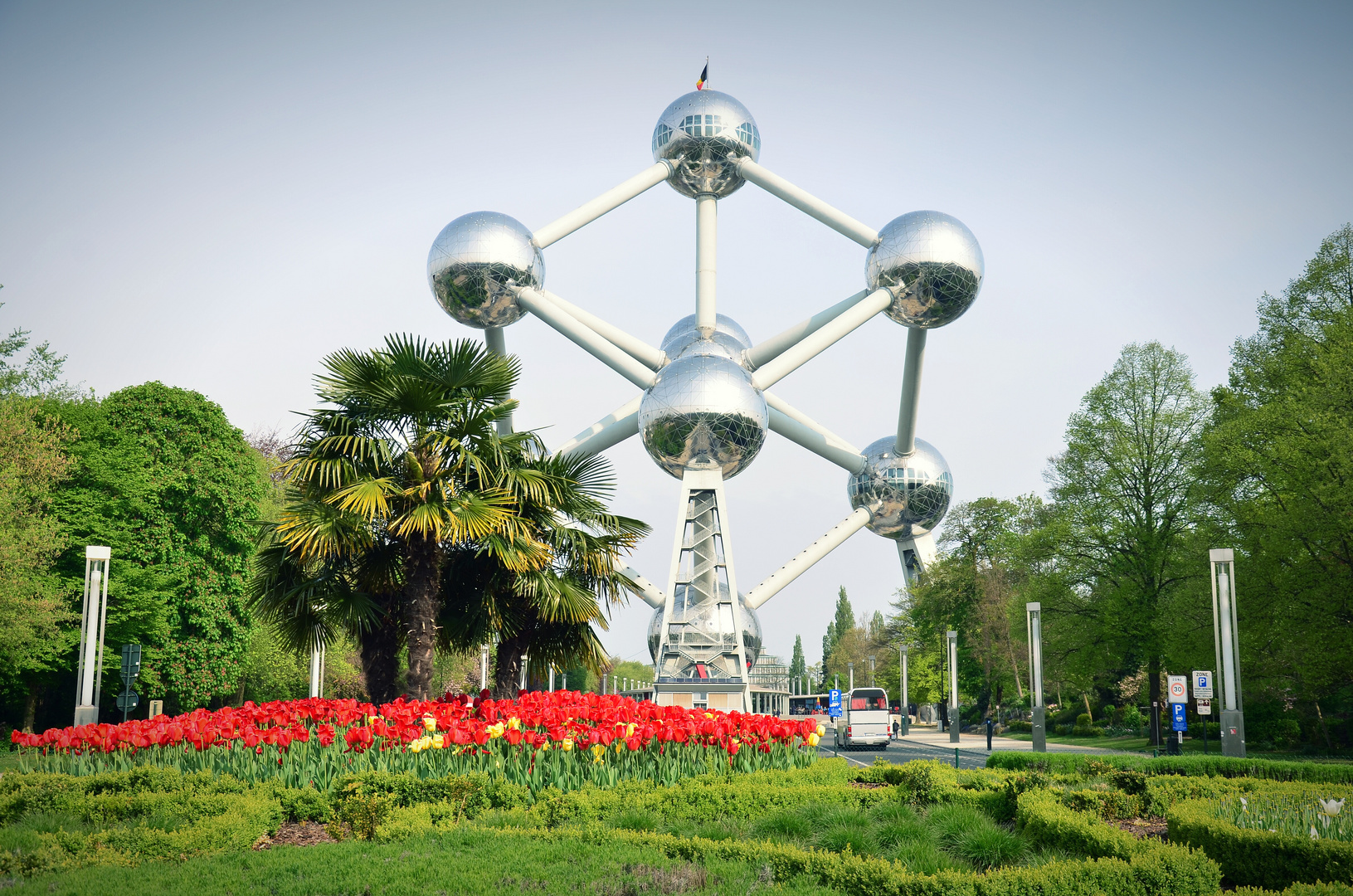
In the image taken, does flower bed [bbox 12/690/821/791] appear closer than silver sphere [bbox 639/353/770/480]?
Yes

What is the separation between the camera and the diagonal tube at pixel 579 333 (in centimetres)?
3331

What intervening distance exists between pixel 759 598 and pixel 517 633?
2323 cm

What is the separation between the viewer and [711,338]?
36.1 m

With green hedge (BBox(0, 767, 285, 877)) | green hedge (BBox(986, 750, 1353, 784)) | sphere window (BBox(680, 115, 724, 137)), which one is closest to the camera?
green hedge (BBox(0, 767, 285, 877))

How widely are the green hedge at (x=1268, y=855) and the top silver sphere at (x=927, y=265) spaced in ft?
87.3

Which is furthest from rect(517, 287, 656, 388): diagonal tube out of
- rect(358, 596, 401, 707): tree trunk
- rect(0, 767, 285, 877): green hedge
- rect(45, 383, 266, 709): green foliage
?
rect(0, 767, 285, 877): green hedge

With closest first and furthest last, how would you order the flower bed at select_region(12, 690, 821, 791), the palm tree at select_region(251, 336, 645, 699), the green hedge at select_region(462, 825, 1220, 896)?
1. the green hedge at select_region(462, 825, 1220, 896)
2. the flower bed at select_region(12, 690, 821, 791)
3. the palm tree at select_region(251, 336, 645, 699)

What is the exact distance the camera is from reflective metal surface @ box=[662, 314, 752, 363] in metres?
36.1

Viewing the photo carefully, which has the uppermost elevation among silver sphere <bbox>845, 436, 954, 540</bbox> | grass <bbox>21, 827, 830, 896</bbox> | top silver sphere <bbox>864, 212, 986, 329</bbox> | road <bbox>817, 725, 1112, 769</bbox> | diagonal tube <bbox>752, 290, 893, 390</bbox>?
top silver sphere <bbox>864, 212, 986, 329</bbox>

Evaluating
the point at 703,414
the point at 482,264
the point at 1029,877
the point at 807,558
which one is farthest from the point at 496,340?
the point at 1029,877

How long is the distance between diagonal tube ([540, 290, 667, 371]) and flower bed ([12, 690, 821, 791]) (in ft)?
79.3

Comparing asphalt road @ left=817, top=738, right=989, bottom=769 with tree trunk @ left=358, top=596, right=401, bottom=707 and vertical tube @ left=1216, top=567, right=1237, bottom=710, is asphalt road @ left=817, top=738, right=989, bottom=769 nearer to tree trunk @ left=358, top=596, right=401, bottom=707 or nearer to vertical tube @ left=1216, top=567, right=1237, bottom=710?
vertical tube @ left=1216, top=567, right=1237, bottom=710

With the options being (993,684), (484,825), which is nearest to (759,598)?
(993,684)

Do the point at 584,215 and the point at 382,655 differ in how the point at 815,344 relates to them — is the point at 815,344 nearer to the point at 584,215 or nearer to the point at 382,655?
the point at 584,215
